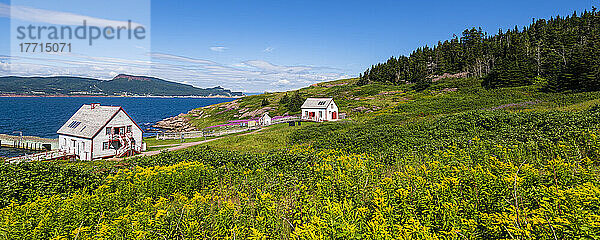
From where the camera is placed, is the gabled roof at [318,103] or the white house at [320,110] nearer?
the white house at [320,110]

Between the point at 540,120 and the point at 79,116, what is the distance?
45343 millimetres

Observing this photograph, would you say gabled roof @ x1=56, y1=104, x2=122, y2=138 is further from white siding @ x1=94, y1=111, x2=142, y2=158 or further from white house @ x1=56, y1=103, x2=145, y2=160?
white siding @ x1=94, y1=111, x2=142, y2=158

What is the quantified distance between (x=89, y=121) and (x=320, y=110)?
1461 inches

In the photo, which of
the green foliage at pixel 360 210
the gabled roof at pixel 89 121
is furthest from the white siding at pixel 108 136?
the green foliage at pixel 360 210

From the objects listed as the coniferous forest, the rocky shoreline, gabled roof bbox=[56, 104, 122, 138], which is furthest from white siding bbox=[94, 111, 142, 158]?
the coniferous forest

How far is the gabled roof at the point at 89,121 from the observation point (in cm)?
3010

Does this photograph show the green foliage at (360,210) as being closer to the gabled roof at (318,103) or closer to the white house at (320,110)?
the white house at (320,110)

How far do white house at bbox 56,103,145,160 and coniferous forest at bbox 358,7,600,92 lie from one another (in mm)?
65233

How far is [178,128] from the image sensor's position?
70.2 metres

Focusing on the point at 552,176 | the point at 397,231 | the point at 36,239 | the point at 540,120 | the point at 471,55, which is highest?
the point at 471,55

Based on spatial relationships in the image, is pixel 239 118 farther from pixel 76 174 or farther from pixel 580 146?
pixel 580 146

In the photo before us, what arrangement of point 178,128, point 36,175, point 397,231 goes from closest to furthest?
point 397,231
point 36,175
point 178,128

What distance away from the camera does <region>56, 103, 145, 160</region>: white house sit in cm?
2961

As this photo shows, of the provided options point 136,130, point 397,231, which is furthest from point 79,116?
point 397,231
